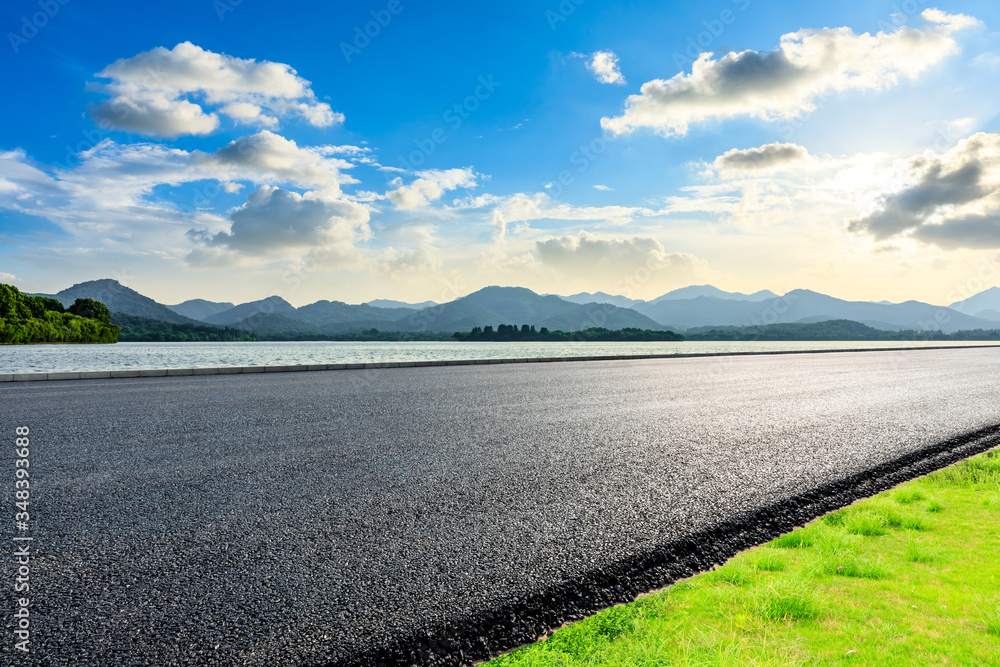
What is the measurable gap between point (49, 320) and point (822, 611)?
88185 millimetres

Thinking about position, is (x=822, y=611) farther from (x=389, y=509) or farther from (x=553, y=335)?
(x=553, y=335)

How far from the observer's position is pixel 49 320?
2719 inches

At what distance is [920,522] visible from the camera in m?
3.72

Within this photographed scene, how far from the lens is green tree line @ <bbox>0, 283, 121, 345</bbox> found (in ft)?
200

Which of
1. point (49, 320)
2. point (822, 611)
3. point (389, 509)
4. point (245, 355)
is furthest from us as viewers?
point (49, 320)

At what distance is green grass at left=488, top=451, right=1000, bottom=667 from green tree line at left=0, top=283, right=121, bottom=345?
7695 centimetres

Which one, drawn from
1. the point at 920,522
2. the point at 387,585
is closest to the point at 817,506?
the point at 920,522

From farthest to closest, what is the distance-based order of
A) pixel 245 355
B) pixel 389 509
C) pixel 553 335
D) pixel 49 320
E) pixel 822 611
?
pixel 553 335, pixel 49 320, pixel 245 355, pixel 389 509, pixel 822 611

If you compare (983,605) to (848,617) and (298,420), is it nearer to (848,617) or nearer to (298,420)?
(848,617)

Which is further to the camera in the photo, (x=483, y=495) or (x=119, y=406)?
(x=119, y=406)

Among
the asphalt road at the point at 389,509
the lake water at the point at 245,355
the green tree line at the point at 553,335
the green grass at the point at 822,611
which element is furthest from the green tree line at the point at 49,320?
the green grass at the point at 822,611

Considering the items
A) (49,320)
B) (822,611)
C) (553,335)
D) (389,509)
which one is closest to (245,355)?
(389,509)

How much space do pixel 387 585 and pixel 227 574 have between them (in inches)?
33.8

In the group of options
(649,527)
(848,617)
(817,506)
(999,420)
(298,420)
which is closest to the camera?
(848,617)
